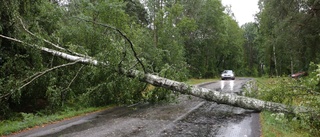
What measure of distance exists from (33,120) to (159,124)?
3.80m

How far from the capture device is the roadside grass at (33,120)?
717 centimetres

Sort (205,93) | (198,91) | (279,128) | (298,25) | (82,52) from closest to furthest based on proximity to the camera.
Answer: (279,128) → (205,93) → (198,91) → (82,52) → (298,25)

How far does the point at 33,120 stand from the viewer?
8.03m

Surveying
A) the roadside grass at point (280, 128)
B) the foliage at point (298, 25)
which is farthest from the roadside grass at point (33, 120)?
the foliage at point (298, 25)

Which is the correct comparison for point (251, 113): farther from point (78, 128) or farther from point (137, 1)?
point (137, 1)

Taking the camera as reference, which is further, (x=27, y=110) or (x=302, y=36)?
(x=302, y=36)

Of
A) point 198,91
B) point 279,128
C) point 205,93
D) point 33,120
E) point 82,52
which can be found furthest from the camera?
point 82,52

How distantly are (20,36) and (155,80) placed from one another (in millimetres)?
5110

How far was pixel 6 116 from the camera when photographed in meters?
8.67

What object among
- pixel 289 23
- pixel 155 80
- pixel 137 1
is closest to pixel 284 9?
pixel 289 23

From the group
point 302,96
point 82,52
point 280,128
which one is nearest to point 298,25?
point 302,96

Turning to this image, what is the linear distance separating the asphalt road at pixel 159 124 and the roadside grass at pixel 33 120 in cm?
37

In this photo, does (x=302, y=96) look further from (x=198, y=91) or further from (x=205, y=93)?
(x=198, y=91)

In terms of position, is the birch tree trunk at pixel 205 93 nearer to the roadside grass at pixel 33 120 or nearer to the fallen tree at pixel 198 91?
the fallen tree at pixel 198 91
